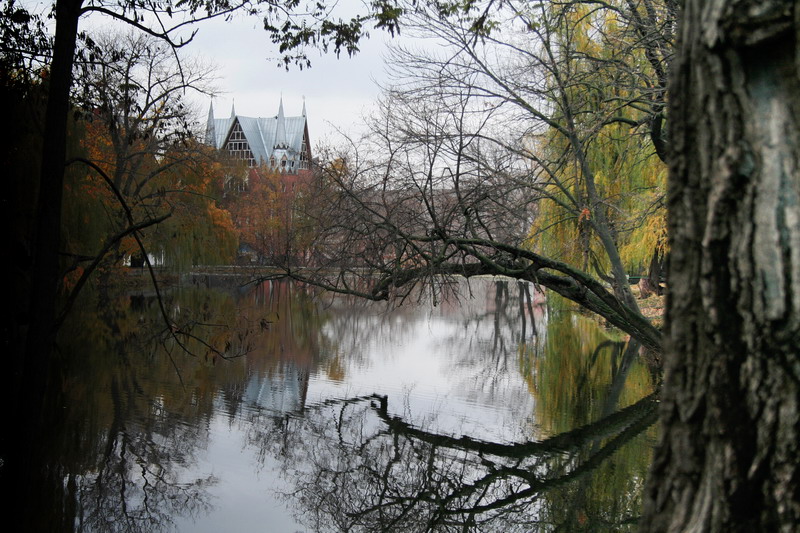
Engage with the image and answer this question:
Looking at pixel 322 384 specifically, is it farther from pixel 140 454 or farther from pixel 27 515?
pixel 27 515

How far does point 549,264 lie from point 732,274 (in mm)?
6867

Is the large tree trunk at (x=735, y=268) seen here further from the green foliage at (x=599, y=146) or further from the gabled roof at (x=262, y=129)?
the gabled roof at (x=262, y=129)

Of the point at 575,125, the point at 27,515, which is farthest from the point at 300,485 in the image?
the point at 575,125

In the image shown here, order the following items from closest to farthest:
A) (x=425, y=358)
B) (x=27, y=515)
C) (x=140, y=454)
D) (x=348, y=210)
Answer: (x=27, y=515) < (x=140, y=454) < (x=348, y=210) < (x=425, y=358)

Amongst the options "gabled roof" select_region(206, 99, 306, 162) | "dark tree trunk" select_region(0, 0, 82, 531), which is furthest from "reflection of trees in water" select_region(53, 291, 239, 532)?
"gabled roof" select_region(206, 99, 306, 162)

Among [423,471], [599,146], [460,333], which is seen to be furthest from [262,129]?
[423,471]

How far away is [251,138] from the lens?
58938 mm

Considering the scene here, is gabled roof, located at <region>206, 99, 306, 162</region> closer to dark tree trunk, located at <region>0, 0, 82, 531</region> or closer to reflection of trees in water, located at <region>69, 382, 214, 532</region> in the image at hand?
reflection of trees in water, located at <region>69, 382, 214, 532</region>

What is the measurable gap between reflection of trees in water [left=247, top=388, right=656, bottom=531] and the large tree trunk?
14.8 ft

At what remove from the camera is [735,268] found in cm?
140

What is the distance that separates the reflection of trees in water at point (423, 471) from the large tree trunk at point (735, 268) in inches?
178

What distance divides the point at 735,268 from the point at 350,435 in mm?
7019

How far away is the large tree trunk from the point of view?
135 cm

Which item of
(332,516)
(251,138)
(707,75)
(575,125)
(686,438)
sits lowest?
(332,516)
